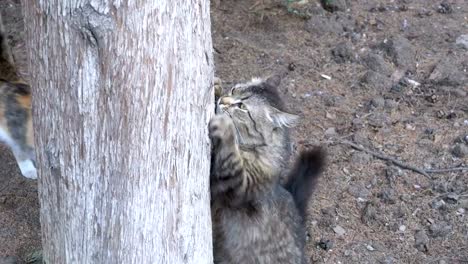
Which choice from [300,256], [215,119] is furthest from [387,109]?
[215,119]

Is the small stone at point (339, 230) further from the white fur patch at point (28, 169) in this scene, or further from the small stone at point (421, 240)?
the white fur patch at point (28, 169)

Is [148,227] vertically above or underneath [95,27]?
underneath

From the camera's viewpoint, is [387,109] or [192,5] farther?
[387,109]

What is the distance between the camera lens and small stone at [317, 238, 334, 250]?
169 inches

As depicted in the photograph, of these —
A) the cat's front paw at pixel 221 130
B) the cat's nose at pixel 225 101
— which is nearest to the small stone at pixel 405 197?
the cat's nose at pixel 225 101

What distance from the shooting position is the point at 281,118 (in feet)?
12.2

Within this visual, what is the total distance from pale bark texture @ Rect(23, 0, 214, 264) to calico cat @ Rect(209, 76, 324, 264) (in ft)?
1.72

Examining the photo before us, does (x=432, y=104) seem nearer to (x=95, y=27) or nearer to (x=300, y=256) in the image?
(x=300, y=256)

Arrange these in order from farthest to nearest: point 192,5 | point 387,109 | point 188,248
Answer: point 387,109 → point 188,248 → point 192,5

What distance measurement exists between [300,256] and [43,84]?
5.64ft

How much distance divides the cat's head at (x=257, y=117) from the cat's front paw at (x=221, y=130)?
16.5 inches

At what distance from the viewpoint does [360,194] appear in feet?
15.2

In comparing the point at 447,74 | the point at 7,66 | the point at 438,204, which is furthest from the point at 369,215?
the point at 7,66

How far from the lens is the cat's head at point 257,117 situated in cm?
371
